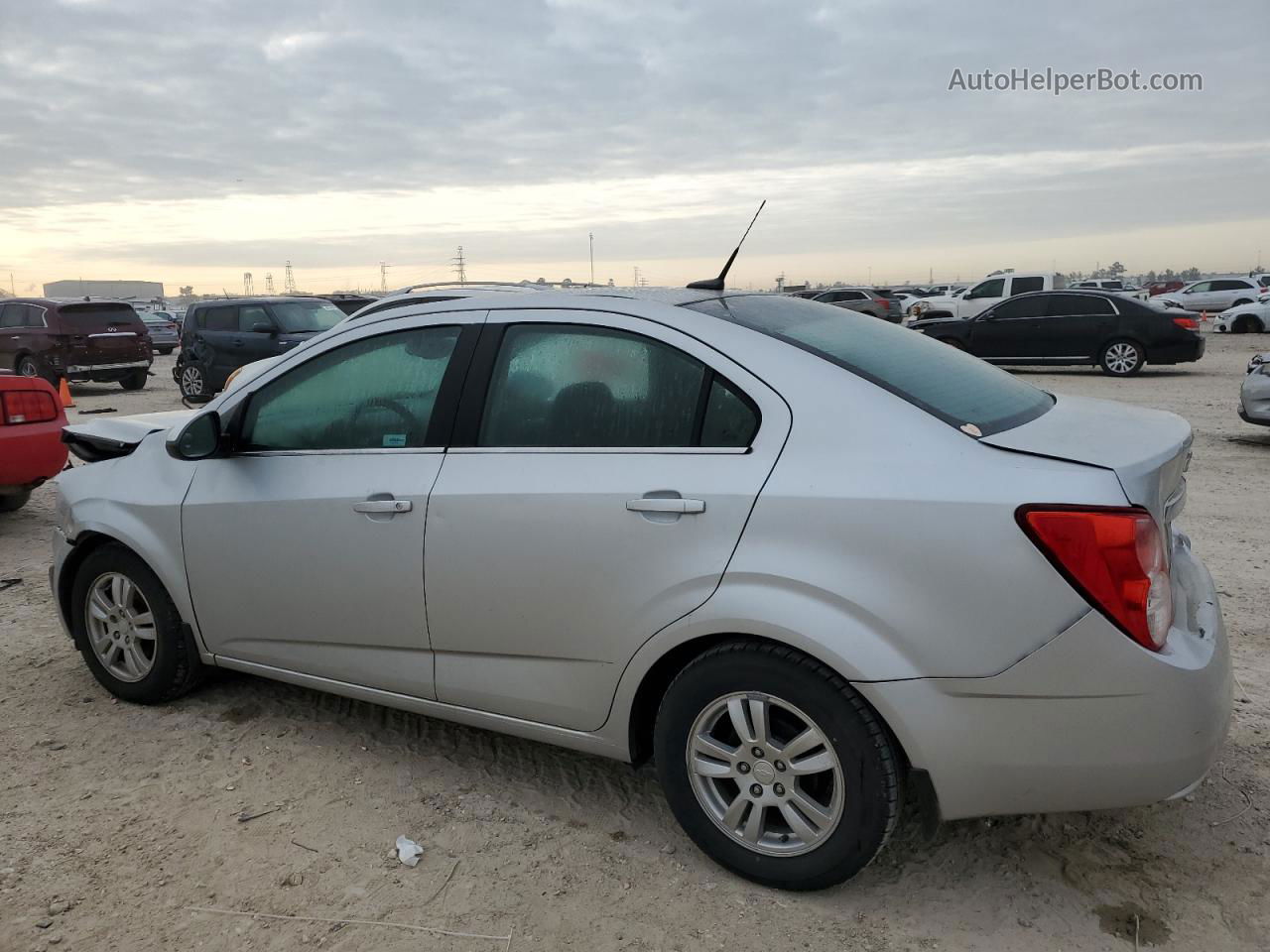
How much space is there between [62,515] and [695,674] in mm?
2869

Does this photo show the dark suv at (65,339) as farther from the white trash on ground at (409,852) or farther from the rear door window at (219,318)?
the white trash on ground at (409,852)

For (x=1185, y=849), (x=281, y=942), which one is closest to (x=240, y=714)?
(x=281, y=942)

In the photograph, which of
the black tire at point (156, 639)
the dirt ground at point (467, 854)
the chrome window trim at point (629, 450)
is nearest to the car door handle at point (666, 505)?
the chrome window trim at point (629, 450)

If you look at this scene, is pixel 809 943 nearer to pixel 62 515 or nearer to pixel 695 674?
pixel 695 674

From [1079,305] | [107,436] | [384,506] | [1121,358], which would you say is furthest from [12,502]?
[1121,358]

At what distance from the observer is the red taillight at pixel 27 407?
6.69 m

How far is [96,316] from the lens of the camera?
18.2 m

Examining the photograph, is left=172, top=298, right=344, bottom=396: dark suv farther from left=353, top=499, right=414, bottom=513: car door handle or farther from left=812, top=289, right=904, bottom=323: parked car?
left=812, top=289, right=904, bottom=323: parked car

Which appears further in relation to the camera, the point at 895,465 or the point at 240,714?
the point at 240,714

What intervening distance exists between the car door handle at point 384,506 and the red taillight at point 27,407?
15.7 ft

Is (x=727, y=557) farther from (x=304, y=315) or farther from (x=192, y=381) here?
(x=192, y=381)

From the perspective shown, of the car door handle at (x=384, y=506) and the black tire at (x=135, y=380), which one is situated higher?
the car door handle at (x=384, y=506)

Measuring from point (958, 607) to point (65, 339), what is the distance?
18893 millimetres

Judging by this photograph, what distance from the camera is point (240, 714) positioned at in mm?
3955
